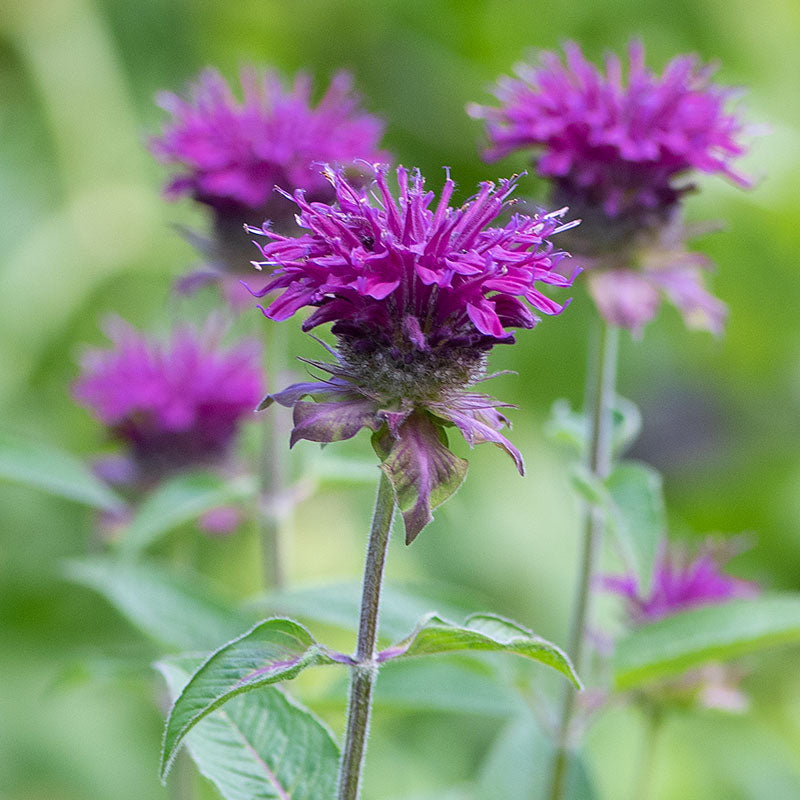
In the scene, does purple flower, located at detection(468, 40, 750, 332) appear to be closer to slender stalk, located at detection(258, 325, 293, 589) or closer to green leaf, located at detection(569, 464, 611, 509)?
green leaf, located at detection(569, 464, 611, 509)

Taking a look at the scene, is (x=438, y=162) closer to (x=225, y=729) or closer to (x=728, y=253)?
(x=728, y=253)

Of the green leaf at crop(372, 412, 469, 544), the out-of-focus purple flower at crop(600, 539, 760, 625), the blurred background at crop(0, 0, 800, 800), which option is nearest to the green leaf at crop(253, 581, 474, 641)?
the out-of-focus purple flower at crop(600, 539, 760, 625)

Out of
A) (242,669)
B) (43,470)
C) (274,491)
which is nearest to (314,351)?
(274,491)

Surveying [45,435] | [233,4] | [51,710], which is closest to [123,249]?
[45,435]

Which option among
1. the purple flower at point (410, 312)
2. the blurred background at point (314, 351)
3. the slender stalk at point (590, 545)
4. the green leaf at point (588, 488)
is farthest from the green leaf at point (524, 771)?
the blurred background at point (314, 351)

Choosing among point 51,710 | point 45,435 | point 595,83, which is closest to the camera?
A: point 595,83

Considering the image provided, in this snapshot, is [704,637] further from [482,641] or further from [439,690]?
[482,641]
